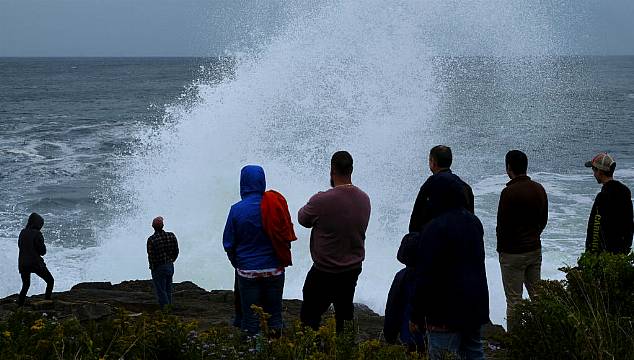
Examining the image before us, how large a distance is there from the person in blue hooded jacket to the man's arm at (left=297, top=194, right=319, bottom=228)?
306 mm

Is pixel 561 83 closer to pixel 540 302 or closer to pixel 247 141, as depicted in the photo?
pixel 247 141

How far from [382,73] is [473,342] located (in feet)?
58.6

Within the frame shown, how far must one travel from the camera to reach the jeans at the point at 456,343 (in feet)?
14.1

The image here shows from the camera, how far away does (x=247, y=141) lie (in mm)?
19047

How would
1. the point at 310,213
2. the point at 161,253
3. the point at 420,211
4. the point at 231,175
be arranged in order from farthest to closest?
the point at 231,175 < the point at 161,253 < the point at 310,213 < the point at 420,211

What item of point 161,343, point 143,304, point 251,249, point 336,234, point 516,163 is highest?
point 516,163

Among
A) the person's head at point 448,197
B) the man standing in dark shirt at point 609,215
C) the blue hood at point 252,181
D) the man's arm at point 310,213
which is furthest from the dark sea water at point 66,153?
the person's head at point 448,197

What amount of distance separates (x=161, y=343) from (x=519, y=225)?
327 centimetres

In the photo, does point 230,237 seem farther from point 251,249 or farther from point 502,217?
point 502,217

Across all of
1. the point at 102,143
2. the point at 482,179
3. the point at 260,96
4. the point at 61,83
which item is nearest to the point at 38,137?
the point at 102,143

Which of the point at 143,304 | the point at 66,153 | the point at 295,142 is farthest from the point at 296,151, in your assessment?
the point at 66,153

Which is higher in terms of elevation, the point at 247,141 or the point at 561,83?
the point at 561,83

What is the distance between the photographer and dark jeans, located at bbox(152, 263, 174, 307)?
891cm

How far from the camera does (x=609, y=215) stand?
594cm
